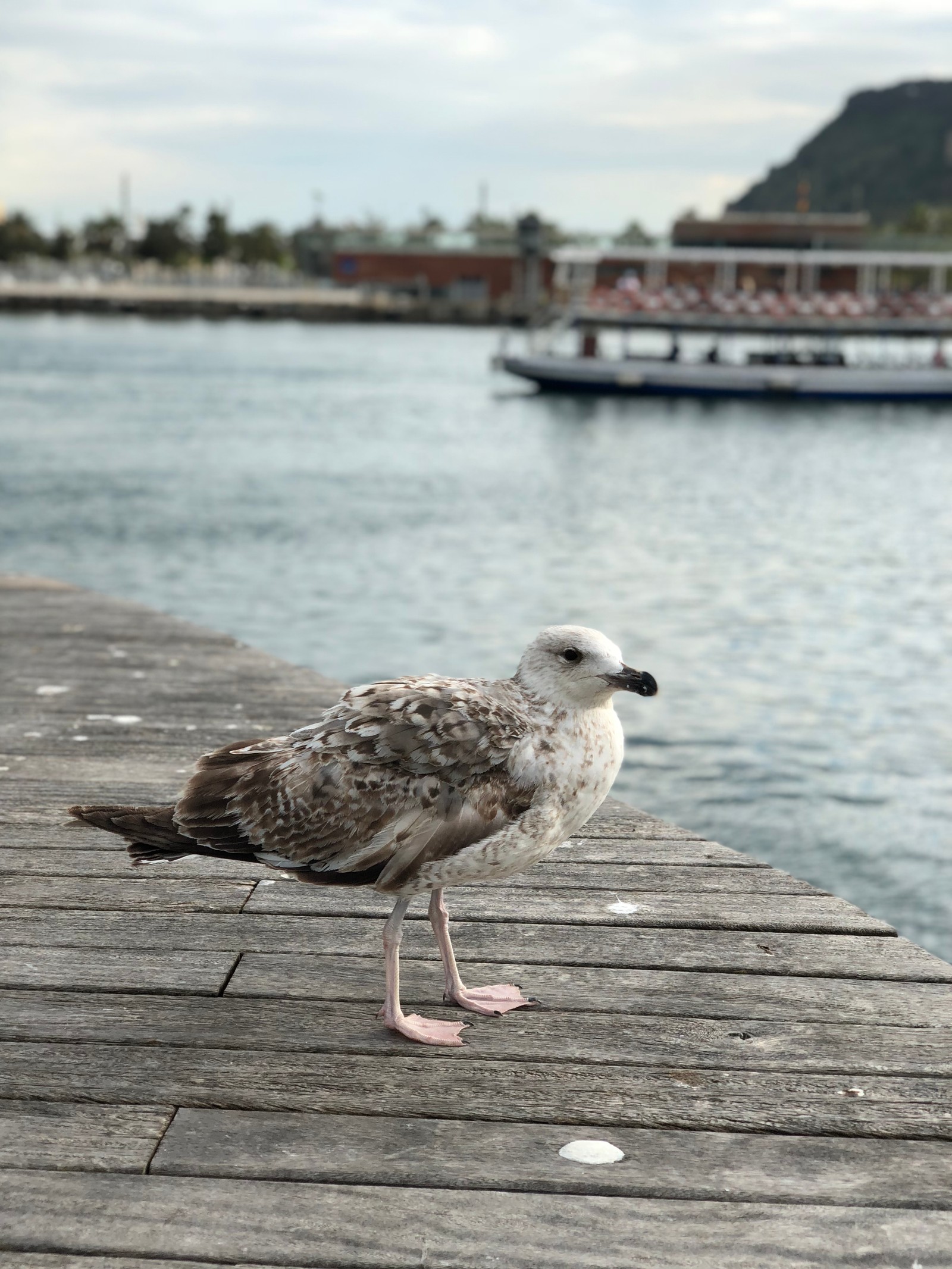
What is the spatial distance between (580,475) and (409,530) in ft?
32.1

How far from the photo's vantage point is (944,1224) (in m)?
2.58

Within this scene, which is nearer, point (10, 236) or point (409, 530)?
point (409, 530)

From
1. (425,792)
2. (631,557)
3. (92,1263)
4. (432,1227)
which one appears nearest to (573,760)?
(425,792)

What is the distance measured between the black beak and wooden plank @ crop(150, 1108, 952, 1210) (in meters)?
0.98

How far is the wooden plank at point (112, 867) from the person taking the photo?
13.9ft

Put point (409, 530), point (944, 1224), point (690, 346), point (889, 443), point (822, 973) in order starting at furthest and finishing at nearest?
point (690, 346) → point (889, 443) → point (409, 530) → point (822, 973) → point (944, 1224)

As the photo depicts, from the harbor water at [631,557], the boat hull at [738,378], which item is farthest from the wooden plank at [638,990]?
the boat hull at [738,378]

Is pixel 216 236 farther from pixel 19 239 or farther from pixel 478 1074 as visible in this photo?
pixel 478 1074

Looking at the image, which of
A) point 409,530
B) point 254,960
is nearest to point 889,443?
point 409,530

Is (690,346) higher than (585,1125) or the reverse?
higher

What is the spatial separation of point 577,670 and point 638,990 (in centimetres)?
89

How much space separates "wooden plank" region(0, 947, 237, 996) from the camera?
11.4 ft

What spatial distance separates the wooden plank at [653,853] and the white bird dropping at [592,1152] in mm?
1650

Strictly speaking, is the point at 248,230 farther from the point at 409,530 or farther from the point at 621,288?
the point at 409,530
